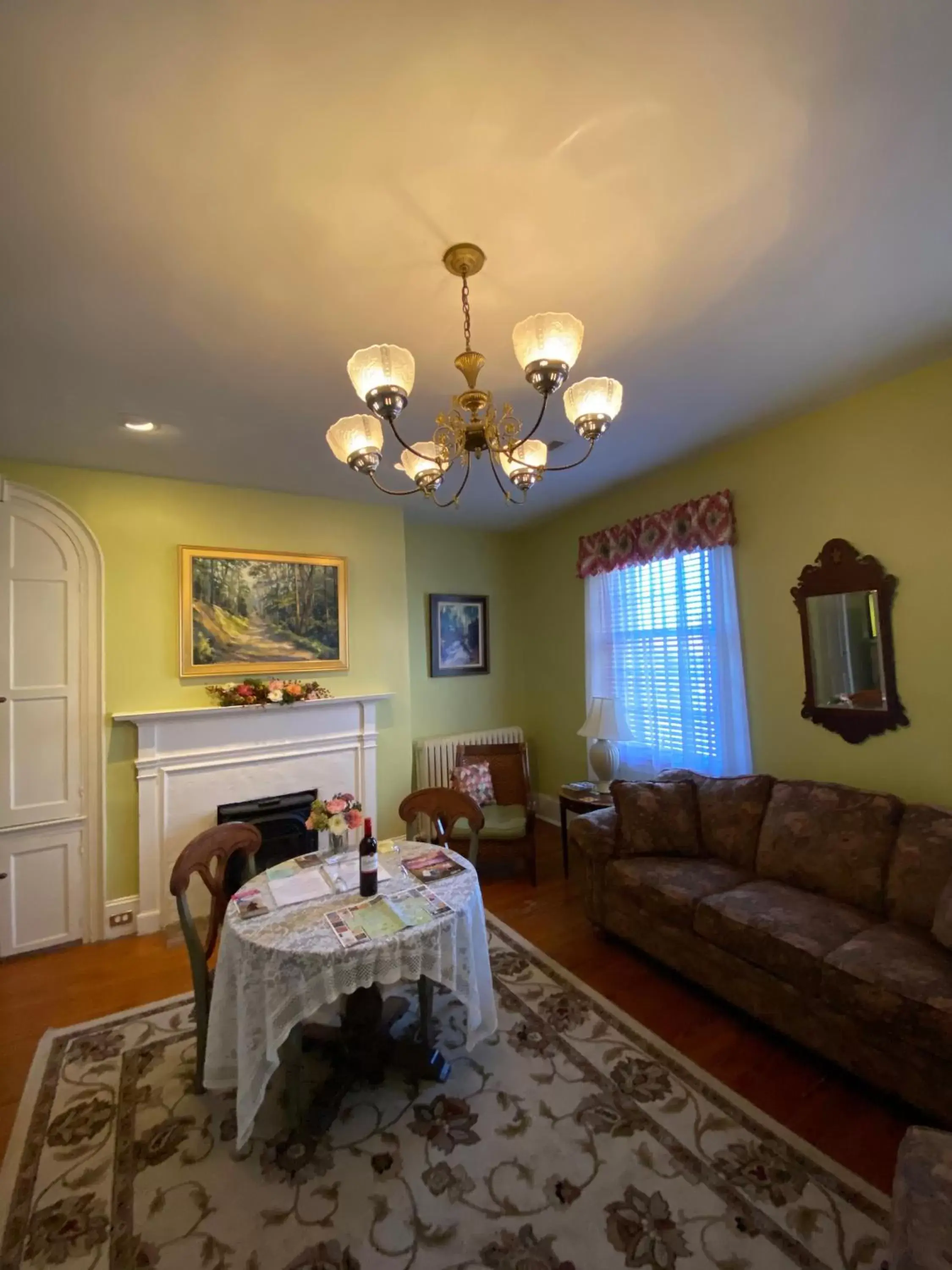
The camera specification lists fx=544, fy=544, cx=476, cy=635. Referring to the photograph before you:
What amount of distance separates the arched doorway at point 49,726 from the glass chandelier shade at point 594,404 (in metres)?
3.04

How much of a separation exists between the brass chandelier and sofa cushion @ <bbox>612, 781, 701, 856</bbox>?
1.95m

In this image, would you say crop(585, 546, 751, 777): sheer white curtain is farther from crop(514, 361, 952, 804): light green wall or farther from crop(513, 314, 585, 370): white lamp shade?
crop(513, 314, 585, 370): white lamp shade

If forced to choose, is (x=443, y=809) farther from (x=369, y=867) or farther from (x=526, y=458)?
(x=526, y=458)

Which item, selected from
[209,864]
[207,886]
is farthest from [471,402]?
[207,886]

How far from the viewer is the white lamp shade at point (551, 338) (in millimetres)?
1481

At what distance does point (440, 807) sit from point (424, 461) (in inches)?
66.9

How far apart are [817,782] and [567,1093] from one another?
1862 millimetres

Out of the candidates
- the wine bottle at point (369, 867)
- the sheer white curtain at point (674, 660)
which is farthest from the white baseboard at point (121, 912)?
the sheer white curtain at point (674, 660)

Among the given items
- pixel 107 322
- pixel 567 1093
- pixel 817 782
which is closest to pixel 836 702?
pixel 817 782

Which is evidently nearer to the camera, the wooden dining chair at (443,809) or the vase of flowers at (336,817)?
the vase of flowers at (336,817)

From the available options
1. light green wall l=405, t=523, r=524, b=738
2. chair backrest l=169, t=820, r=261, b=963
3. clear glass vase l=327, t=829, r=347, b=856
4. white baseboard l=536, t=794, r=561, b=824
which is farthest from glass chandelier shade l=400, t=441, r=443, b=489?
white baseboard l=536, t=794, r=561, b=824

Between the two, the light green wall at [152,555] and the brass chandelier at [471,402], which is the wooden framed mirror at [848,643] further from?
the light green wall at [152,555]

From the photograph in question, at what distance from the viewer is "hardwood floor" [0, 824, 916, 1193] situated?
1833 millimetres

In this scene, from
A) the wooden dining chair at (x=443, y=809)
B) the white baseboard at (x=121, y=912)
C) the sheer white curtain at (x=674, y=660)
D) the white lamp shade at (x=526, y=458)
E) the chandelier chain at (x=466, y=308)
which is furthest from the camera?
the sheer white curtain at (x=674, y=660)
